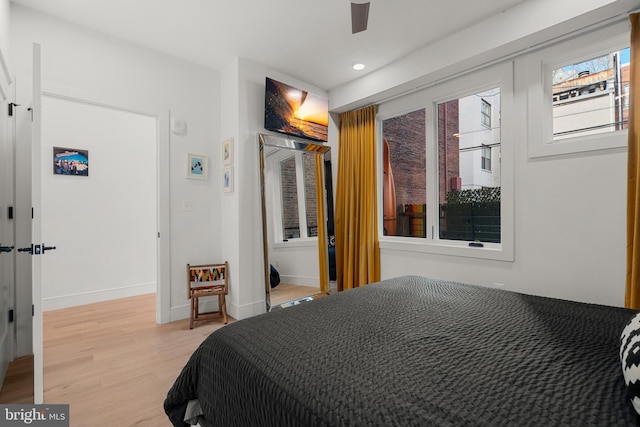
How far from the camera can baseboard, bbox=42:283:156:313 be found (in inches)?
134

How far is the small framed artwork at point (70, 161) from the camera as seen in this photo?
11.6 ft

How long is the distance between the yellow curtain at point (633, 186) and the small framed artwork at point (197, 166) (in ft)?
11.5

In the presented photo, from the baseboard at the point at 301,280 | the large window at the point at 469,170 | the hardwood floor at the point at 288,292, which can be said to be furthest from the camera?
the baseboard at the point at 301,280

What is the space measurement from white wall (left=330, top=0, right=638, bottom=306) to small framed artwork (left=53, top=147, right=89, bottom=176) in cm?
410

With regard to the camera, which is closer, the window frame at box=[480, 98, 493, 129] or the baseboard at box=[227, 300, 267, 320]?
the window frame at box=[480, 98, 493, 129]

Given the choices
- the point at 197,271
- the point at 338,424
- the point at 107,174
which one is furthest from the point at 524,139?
the point at 107,174

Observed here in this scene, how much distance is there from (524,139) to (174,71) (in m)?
3.34

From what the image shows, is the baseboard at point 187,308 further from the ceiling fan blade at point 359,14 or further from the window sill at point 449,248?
the ceiling fan blade at point 359,14

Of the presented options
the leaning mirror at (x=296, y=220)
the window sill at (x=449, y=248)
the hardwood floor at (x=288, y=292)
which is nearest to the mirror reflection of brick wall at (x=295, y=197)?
the leaning mirror at (x=296, y=220)

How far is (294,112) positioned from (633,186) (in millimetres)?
2882

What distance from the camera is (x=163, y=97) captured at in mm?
2994

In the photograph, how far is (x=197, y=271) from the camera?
308cm

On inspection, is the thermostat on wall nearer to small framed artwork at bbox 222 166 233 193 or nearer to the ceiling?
small framed artwork at bbox 222 166 233 193

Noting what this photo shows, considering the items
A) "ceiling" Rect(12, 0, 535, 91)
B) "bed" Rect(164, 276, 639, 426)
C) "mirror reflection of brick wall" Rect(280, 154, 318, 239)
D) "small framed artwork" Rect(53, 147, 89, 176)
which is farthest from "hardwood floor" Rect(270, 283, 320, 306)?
"small framed artwork" Rect(53, 147, 89, 176)
